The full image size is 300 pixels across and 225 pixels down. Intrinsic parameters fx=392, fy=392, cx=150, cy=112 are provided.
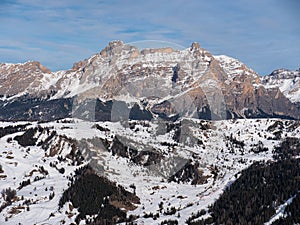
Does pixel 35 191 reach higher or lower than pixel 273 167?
lower

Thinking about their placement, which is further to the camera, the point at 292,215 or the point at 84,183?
the point at 84,183

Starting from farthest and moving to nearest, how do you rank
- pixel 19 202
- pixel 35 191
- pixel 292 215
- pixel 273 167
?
pixel 273 167
pixel 35 191
pixel 19 202
pixel 292 215

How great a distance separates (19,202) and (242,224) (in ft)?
294

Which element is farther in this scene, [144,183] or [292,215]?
[144,183]

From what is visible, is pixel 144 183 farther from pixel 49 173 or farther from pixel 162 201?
pixel 49 173

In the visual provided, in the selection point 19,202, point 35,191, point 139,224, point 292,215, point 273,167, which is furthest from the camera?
point 273,167

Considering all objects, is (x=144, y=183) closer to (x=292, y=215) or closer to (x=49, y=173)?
(x=49, y=173)

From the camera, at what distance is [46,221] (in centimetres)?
14325

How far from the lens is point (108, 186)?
16725cm

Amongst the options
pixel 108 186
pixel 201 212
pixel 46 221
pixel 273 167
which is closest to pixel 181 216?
pixel 201 212

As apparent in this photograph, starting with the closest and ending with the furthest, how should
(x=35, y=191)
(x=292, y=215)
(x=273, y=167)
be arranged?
(x=292, y=215) < (x=35, y=191) < (x=273, y=167)

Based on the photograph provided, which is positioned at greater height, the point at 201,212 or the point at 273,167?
the point at 273,167

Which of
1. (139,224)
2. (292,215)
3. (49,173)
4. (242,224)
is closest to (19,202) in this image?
(49,173)

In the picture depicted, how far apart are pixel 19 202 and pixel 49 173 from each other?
35.7 metres
